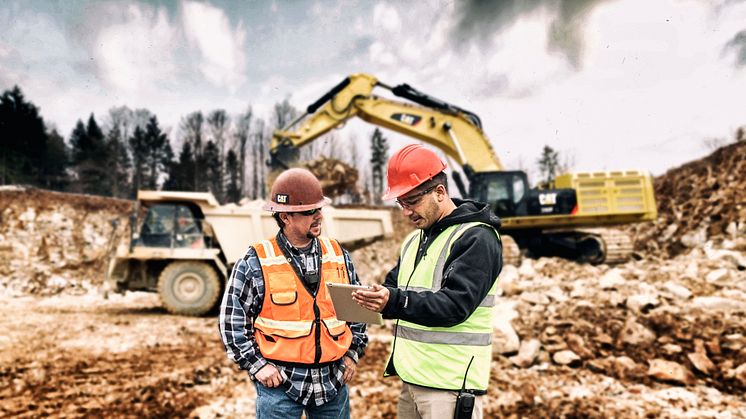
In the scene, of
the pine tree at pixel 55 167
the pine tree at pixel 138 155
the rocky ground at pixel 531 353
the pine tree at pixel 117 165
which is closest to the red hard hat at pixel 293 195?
the rocky ground at pixel 531 353

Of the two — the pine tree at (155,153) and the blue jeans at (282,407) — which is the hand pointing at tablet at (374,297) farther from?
the pine tree at (155,153)

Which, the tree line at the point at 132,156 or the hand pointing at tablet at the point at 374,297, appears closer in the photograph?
the hand pointing at tablet at the point at 374,297

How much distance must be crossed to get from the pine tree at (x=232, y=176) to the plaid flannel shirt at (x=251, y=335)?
3129 centimetres

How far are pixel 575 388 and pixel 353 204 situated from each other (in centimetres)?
2036

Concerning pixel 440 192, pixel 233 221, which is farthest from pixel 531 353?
pixel 233 221

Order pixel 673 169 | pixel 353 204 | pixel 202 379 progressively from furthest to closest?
pixel 353 204 < pixel 673 169 < pixel 202 379

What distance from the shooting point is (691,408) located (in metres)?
4.09

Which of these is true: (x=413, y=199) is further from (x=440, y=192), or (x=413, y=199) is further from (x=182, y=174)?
(x=182, y=174)

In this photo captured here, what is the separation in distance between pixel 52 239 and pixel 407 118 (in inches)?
515

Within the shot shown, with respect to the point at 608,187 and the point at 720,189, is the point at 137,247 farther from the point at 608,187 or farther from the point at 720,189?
the point at 720,189

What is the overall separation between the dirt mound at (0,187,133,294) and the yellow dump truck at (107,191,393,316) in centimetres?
584

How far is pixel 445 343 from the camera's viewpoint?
6.20 ft

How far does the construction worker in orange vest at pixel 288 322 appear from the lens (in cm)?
196

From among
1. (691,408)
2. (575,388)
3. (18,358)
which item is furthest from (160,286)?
(691,408)
